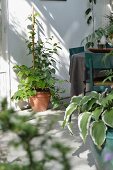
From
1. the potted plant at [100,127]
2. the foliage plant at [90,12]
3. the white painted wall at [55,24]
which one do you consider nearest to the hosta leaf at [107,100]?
the potted plant at [100,127]

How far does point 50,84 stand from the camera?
4922 millimetres

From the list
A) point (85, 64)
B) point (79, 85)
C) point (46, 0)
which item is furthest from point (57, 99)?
point (46, 0)

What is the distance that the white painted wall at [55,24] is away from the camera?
4.96 m

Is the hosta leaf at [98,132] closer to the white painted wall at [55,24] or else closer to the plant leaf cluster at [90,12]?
the white painted wall at [55,24]

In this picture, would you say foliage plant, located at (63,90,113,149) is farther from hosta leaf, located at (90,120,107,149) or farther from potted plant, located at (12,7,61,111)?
potted plant, located at (12,7,61,111)

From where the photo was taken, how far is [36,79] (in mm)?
4828

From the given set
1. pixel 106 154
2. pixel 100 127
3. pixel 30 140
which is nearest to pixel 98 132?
pixel 100 127

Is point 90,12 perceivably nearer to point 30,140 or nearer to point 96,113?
point 96,113

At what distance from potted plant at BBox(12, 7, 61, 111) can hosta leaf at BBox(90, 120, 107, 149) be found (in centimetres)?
252

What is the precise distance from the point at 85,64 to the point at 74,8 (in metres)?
2.26

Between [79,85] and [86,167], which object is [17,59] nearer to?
[79,85]

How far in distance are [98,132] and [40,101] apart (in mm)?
2662

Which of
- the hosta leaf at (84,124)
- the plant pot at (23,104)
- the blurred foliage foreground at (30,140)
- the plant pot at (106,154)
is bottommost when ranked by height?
the plant pot at (106,154)

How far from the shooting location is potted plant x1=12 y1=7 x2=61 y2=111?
4.84 meters
